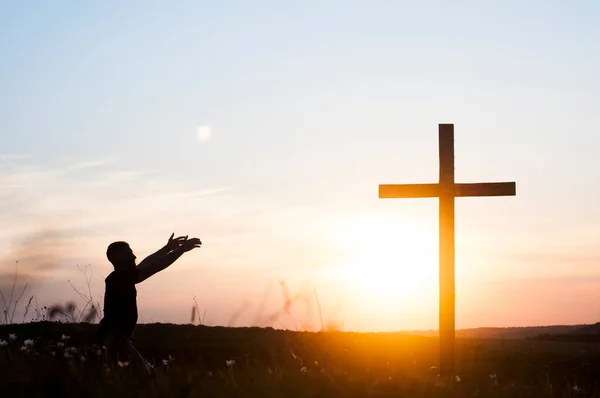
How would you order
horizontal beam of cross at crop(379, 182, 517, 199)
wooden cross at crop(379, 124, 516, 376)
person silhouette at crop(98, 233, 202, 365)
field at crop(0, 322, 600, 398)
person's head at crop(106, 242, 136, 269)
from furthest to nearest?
1. horizontal beam of cross at crop(379, 182, 517, 199)
2. wooden cross at crop(379, 124, 516, 376)
3. person's head at crop(106, 242, 136, 269)
4. person silhouette at crop(98, 233, 202, 365)
5. field at crop(0, 322, 600, 398)

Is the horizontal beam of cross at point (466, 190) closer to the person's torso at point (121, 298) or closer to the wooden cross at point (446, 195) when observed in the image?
the wooden cross at point (446, 195)

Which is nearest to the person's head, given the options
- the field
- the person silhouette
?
the person silhouette

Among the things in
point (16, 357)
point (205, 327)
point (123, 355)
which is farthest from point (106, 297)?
point (205, 327)

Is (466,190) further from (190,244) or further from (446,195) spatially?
(190,244)

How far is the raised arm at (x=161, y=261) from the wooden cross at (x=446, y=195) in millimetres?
5637

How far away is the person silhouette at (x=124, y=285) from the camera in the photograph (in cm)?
912

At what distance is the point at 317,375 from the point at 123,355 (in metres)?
2.29

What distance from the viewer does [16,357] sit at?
318 inches

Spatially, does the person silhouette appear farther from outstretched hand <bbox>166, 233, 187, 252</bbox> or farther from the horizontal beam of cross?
the horizontal beam of cross

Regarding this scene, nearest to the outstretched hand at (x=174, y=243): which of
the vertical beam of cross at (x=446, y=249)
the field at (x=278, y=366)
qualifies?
the field at (x=278, y=366)

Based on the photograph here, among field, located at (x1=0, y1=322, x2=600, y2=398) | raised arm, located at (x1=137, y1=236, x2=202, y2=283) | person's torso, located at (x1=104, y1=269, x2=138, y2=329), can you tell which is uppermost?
raised arm, located at (x1=137, y1=236, x2=202, y2=283)

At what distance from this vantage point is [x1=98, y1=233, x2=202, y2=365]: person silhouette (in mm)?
9125

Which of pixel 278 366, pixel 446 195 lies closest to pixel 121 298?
pixel 278 366

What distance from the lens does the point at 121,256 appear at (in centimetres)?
936
